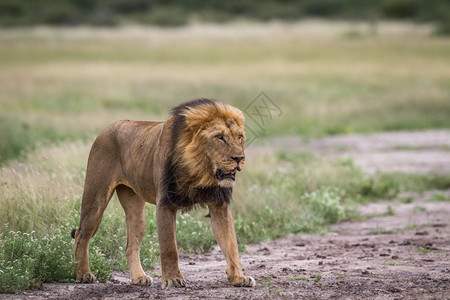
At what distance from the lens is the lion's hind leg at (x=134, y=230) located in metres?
7.48

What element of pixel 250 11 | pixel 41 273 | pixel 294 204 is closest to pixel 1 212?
pixel 41 273

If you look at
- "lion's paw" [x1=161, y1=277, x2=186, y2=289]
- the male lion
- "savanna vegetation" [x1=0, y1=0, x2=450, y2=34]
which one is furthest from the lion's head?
"savanna vegetation" [x1=0, y1=0, x2=450, y2=34]

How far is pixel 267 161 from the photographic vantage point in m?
15.3

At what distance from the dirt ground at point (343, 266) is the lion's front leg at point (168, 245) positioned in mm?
80

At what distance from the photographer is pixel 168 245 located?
6.86 m

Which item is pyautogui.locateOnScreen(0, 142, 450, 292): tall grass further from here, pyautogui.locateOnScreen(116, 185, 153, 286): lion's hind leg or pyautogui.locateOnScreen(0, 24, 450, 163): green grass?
pyautogui.locateOnScreen(0, 24, 450, 163): green grass

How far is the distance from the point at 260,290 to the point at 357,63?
110 feet

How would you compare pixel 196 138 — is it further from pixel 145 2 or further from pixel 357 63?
pixel 145 2

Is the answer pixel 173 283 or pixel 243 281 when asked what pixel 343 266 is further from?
pixel 173 283

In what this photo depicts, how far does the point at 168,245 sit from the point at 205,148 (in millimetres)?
845

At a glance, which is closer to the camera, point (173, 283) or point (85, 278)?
point (173, 283)

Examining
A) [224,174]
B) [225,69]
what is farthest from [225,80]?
[224,174]

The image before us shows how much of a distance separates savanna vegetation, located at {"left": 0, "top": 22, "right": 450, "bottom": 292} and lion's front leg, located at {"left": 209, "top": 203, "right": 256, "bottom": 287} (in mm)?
1324

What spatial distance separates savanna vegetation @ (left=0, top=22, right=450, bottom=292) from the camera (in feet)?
29.3
